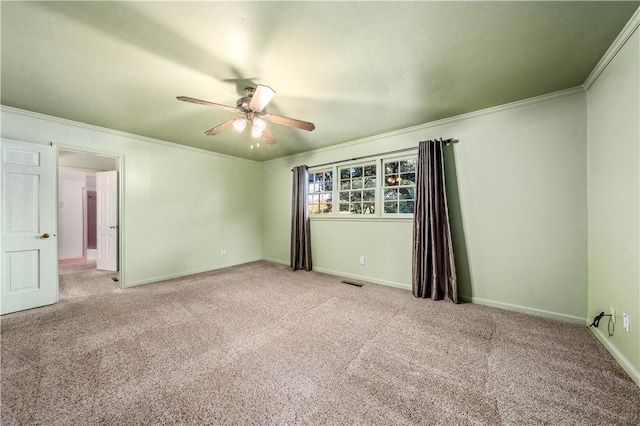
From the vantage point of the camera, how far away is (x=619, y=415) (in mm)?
1347

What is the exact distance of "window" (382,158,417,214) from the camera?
3594mm

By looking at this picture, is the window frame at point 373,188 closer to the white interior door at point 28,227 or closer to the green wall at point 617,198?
the green wall at point 617,198

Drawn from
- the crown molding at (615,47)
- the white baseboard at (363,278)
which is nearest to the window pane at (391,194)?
the white baseboard at (363,278)

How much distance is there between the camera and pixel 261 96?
1.97 metres

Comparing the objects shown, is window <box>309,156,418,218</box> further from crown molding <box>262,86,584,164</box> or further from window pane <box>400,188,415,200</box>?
crown molding <box>262,86,584,164</box>

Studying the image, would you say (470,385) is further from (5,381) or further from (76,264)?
(76,264)

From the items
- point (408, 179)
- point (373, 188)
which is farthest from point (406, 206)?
point (373, 188)

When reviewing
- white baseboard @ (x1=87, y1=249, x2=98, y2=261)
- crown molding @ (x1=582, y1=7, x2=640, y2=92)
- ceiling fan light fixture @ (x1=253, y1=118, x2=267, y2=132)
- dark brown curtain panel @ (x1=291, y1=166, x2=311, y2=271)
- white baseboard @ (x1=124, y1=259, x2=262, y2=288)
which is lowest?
white baseboard @ (x1=124, y1=259, x2=262, y2=288)

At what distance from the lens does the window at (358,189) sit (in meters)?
3.98

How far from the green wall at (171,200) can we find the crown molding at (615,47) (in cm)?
524

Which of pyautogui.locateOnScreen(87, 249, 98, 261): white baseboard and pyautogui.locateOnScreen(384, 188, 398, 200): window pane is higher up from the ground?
pyautogui.locateOnScreen(384, 188, 398, 200): window pane

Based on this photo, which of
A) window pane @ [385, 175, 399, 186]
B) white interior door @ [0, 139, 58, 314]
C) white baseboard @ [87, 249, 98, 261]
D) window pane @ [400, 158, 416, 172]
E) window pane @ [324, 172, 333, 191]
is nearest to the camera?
white interior door @ [0, 139, 58, 314]

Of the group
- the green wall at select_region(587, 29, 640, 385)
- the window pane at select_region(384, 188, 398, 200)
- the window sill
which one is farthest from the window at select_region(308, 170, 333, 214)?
the green wall at select_region(587, 29, 640, 385)

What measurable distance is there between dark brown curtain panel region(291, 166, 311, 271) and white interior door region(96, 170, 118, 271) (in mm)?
3560
